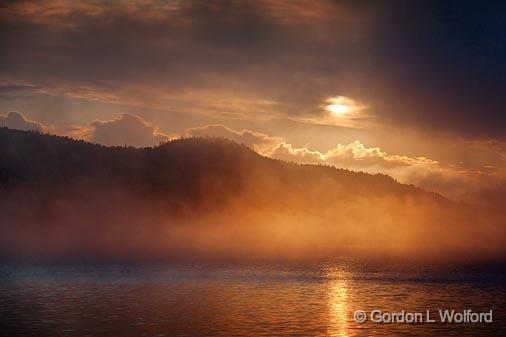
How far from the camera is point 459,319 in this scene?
8506cm

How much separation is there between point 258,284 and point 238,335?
229 ft

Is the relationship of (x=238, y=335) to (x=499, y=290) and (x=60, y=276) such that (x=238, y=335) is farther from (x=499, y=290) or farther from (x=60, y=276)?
(x=60, y=276)

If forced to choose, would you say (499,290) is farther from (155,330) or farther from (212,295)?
(155,330)

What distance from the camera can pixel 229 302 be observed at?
103875 millimetres

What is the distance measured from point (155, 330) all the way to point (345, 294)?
57.0 metres

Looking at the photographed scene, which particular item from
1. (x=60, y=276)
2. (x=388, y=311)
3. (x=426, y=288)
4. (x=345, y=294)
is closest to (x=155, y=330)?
(x=388, y=311)

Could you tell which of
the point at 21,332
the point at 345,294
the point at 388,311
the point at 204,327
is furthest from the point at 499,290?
the point at 21,332

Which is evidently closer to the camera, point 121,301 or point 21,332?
point 21,332

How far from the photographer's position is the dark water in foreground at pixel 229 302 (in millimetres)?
75188

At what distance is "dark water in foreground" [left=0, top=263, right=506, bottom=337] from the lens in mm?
75188

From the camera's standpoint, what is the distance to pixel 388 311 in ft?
312

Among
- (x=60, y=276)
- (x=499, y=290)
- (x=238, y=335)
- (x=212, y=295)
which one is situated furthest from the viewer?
(x=60, y=276)

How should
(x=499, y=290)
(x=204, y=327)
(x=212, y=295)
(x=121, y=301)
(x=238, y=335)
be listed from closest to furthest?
(x=238, y=335)
(x=204, y=327)
(x=121, y=301)
(x=212, y=295)
(x=499, y=290)

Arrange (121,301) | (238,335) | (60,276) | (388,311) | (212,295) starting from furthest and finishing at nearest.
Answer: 1. (60,276)
2. (212,295)
3. (121,301)
4. (388,311)
5. (238,335)
